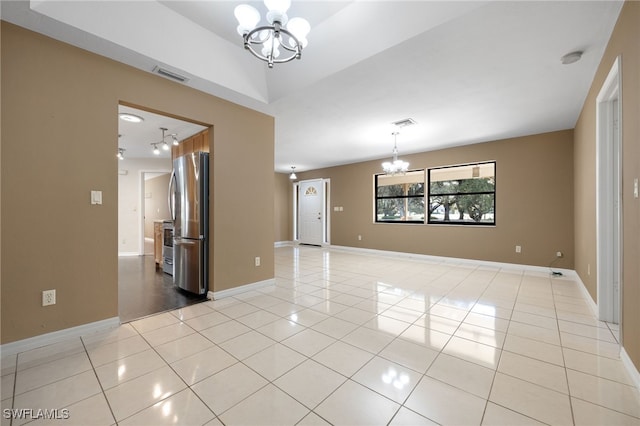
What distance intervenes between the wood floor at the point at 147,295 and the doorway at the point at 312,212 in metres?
4.60

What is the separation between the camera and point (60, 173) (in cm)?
217

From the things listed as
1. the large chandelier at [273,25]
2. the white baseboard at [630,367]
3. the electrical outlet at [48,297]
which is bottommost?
the white baseboard at [630,367]

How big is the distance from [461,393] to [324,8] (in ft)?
10.8

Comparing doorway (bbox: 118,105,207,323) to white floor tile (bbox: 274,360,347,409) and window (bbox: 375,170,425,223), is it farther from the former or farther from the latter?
window (bbox: 375,170,425,223)

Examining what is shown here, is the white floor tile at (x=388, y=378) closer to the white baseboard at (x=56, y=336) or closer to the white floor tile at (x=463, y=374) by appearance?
the white floor tile at (x=463, y=374)

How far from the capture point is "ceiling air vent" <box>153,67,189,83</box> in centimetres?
260

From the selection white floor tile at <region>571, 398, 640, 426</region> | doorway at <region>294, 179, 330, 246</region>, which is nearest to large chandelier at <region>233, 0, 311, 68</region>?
white floor tile at <region>571, 398, 640, 426</region>

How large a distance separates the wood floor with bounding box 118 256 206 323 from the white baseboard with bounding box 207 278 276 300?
0.59 ft

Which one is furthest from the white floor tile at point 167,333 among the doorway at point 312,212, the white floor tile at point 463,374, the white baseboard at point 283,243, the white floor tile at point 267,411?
the white baseboard at point 283,243

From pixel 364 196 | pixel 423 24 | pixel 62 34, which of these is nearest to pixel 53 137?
pixel 62 34

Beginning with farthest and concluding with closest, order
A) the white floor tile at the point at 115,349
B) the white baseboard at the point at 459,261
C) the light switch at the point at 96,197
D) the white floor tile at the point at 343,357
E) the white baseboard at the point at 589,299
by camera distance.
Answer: the white baseboard at the point at 459,261 → the white baseboard at the point at 589,299 → the light switch at the point at 96,197 → the white floor tile at the point at 115,349 → the white floor tile at the point at 343,357

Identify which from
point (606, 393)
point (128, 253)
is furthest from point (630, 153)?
point (128, 253)

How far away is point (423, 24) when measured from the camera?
2.09 metres

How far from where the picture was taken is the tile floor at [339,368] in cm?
139
